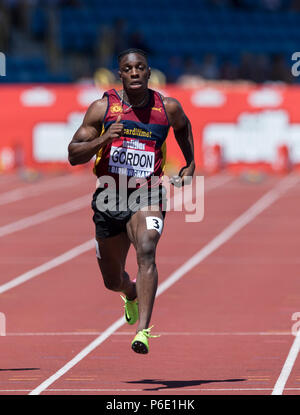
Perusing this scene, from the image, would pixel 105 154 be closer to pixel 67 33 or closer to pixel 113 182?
pixel 113 182

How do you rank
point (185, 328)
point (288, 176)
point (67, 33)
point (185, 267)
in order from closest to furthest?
point (185, 328)
point (185, 267)
point (288, 176)
point (67, 33)

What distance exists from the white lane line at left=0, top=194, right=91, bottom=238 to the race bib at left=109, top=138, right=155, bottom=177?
9.00m

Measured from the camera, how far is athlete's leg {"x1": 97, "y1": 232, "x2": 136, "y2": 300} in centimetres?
864

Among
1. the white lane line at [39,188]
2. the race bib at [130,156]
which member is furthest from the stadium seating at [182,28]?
the race bib at [130,156]

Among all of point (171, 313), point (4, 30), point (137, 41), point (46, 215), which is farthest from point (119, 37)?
point (171, 313)

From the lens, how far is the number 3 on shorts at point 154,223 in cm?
823

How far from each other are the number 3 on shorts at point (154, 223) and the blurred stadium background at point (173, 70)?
18308 millimetres

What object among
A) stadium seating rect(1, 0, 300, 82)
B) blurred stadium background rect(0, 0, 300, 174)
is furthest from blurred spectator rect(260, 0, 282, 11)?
stadium seating rect(1, 0, 300, 82)

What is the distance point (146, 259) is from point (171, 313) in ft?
9.30

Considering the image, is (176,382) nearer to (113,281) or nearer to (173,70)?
(113,281)

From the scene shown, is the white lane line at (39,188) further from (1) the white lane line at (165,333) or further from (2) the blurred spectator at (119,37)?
(1) the white lane line at (165,333)

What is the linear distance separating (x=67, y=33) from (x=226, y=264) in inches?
801

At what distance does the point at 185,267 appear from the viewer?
45.2ft

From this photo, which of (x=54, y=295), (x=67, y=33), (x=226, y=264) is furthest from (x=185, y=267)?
(x=67, y=33)
